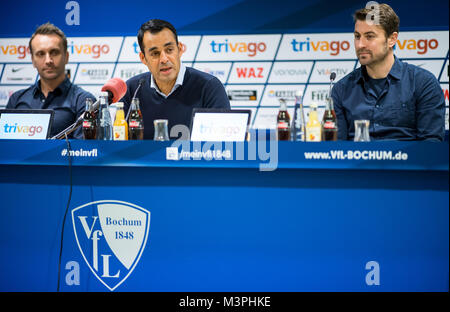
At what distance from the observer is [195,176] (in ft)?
5.33

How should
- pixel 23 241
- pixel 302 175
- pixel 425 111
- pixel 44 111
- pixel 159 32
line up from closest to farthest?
pixel 302 175, pixel 23 241, pixel 44 111, pixel 425 111, pixel 159 32

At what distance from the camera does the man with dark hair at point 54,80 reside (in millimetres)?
2738

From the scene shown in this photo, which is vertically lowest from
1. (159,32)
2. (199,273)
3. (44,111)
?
(199,273)

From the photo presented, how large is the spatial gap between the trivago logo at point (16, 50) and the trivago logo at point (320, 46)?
218 centimetres

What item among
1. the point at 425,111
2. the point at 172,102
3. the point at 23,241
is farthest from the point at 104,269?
the point at 425,111

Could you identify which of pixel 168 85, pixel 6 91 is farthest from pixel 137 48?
pixel 168 85

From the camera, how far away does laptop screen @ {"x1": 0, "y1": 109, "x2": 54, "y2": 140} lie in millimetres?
1893

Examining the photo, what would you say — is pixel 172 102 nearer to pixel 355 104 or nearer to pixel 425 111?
pixel 355 104

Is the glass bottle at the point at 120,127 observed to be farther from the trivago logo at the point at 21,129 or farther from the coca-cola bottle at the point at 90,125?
the trivago logo at the point at 21,129

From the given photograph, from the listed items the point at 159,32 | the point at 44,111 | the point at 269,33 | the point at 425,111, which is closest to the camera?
the point at 44,111

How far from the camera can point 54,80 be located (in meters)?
2.84

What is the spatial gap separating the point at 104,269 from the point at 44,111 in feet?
2.36

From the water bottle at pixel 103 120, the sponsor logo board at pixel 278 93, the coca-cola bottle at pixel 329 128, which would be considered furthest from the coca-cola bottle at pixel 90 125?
the sponsor logo board at pixel 278 93

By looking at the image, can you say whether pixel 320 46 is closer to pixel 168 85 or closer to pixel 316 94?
pixel 316 94
